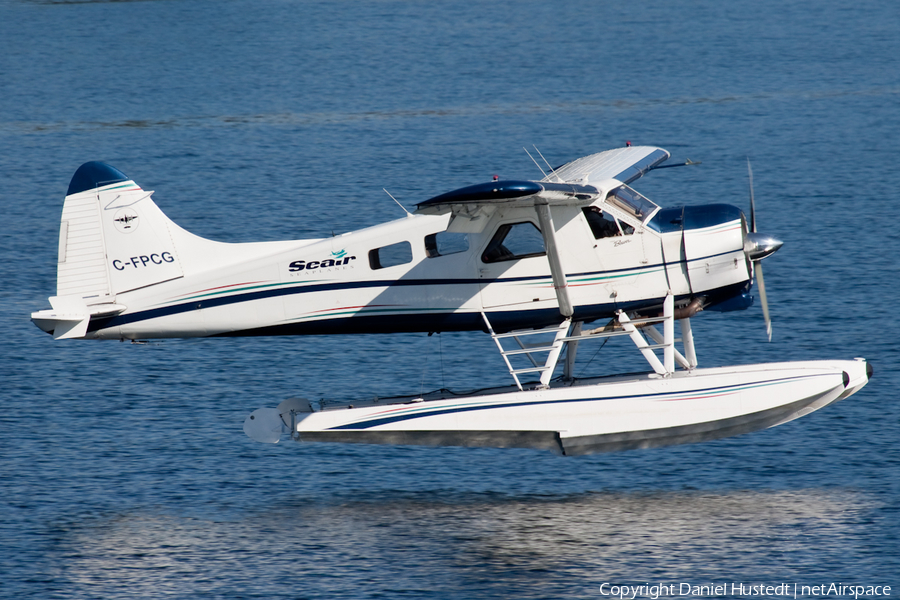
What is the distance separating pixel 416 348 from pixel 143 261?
7.67m

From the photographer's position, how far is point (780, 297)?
79.4 ft

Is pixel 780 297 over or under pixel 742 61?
under

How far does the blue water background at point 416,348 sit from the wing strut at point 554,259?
267 centimetres

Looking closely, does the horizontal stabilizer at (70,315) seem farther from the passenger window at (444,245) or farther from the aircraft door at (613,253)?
the aircraft door at (613,253)

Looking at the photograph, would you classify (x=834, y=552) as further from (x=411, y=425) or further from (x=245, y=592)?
(x=245, y=592)

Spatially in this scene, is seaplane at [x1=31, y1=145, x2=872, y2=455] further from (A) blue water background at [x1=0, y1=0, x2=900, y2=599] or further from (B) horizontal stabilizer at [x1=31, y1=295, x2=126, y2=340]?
(A) blue water background at [x1=0, y1=0, x2=900, y2=599]

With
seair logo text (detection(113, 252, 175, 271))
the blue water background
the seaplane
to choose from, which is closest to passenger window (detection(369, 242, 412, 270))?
the seaplane

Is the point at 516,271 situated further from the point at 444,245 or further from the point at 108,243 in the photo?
the point at 108,243

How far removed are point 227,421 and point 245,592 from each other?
232 inches

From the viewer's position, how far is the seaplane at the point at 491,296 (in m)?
15.0

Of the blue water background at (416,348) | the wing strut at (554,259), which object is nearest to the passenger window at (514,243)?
the wing strut at (554,259)

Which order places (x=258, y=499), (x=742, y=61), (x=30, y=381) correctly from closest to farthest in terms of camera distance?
(x=258, y=499)
(x=30, y=381)
(x=742, y=61)

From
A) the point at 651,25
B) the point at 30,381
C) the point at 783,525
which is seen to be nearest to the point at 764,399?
the point at 783,525

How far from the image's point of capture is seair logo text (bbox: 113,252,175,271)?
631 inches
